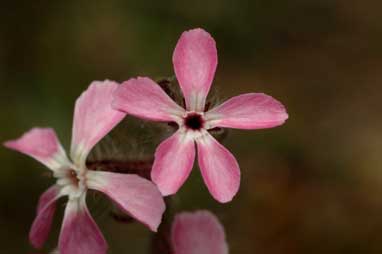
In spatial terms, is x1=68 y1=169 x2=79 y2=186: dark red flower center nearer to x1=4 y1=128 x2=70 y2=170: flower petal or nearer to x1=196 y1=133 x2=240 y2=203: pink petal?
x1=4 y1=128 x2=70 y2=170: flower petal

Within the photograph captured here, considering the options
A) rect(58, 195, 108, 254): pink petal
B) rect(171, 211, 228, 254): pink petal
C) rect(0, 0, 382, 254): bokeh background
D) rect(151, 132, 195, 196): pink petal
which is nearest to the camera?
rect(151, 132, 195, 196): pink petal

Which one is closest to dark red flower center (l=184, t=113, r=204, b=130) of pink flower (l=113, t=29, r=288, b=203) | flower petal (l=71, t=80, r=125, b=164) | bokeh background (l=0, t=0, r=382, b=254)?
pink flower (l=113, t=29, r=288, b=203)

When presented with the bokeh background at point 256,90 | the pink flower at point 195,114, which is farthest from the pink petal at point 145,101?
the bokeh background at point 256,90

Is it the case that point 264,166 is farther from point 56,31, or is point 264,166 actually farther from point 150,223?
point 150,223

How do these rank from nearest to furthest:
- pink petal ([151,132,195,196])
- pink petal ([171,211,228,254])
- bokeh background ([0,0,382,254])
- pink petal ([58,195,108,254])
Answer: pink petal ([151,132,195,196])
pink petal ([58,195,108,254])
pink petal ([171,211,228,254])
bokeh background ([0,0,382,254])

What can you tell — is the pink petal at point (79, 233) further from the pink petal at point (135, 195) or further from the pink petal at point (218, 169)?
the pink petal at point (218, 169)

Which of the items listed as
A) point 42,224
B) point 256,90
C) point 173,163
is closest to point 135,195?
point 173,163
